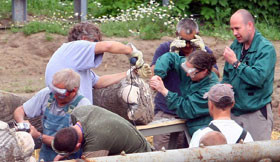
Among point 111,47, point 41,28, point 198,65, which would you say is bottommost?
point 41,28

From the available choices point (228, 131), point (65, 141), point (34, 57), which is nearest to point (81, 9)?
point (34, 57)

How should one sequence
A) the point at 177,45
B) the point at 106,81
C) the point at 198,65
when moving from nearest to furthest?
1. the point at 198,65
2. the point at 106,81
3. the point at 177,45

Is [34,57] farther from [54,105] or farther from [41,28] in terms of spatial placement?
[54,105]

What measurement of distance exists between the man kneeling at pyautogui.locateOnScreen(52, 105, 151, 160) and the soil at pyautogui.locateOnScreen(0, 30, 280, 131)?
6.30 m

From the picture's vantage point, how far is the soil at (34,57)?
10.3 meters

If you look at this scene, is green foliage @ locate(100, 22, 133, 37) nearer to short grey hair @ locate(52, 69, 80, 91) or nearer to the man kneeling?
short grey hair @ locate(52, 69, 80, 91)

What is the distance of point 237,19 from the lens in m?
5.15

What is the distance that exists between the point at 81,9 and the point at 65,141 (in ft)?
30.8

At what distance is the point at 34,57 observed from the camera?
11164 millimetres

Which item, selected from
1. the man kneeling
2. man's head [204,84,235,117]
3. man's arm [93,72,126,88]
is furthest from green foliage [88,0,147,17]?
the man kneeling

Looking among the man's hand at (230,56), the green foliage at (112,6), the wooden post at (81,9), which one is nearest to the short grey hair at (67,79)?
the man's hand at (230,56)

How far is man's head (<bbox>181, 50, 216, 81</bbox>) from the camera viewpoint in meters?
4.84

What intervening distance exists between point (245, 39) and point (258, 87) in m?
0.45

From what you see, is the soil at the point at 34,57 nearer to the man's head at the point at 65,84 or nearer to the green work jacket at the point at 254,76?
the green work jacket at the point at 254,76
